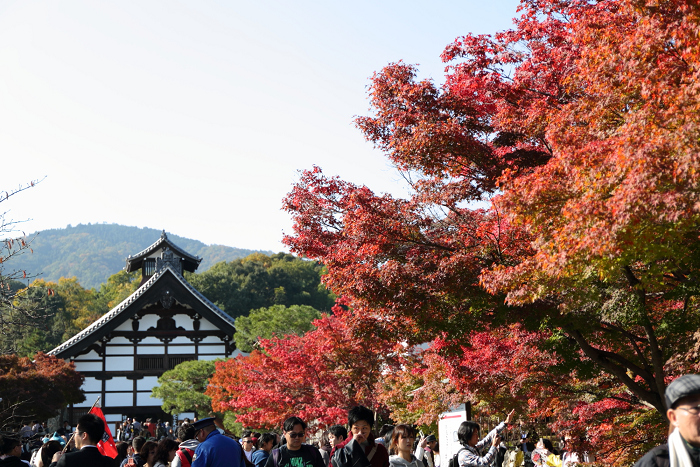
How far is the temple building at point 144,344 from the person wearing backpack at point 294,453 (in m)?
26.7

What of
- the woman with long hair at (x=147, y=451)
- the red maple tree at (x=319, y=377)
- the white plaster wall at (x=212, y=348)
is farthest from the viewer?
the white plaster wall at (x=212, y=348)

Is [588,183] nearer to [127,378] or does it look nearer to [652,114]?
[652,114]

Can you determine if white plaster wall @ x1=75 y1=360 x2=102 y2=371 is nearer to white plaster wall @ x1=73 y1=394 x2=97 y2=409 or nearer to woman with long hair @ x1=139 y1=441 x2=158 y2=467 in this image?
white plaster wall @ x1=73 y1=394 x2=97 y2=409

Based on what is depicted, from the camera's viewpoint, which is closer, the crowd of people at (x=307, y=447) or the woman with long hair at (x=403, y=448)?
the crowd of people at (x=307, y=447)

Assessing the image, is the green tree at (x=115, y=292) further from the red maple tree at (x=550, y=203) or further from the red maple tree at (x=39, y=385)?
the red maple tree at (x=550, y=203)

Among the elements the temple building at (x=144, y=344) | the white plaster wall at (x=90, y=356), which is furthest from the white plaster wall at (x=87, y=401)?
the white plaster wall at (x=90, y=356)

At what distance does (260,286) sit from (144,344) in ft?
90.6

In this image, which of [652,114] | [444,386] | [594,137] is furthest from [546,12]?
[444,386]

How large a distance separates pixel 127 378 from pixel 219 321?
5180mm

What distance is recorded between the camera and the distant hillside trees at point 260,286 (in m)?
57.9

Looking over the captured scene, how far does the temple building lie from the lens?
102ft

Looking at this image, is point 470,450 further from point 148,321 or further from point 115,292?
point 115,292

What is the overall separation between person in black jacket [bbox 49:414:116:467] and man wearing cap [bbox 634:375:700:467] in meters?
3.78

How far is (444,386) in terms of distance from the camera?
552 inches
